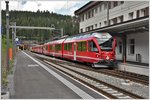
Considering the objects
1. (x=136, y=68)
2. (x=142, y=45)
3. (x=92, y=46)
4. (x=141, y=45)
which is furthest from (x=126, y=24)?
(x=141, y=45)

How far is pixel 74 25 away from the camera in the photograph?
81250 mm

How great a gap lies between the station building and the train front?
1.00 metres

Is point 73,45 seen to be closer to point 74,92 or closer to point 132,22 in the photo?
point 132,22

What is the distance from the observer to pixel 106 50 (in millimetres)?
25250

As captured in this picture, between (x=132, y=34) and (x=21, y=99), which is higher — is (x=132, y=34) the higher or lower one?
the higher one

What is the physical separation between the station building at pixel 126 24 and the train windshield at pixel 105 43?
108cm

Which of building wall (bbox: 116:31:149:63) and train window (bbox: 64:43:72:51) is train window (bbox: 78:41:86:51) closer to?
train window (bbox: 64:43:72:51)

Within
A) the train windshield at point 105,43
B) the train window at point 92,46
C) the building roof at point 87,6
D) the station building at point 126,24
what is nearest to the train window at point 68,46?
the station building at point 126,24

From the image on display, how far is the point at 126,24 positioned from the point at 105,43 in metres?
3.61

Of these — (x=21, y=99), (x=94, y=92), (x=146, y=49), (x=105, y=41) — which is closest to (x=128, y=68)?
(x=105, y=41)

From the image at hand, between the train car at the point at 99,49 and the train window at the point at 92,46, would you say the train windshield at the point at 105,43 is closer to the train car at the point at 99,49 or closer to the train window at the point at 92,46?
the train car at the point at 99,49

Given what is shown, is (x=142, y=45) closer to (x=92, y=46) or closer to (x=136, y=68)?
(x=92, y=46)

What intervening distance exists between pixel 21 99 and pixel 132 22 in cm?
1278

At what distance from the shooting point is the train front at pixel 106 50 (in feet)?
81.7
